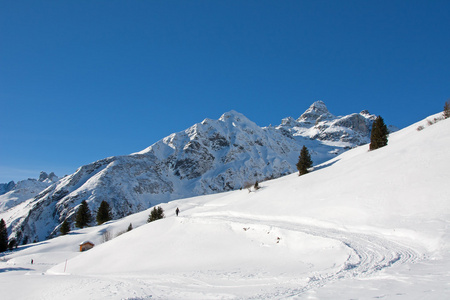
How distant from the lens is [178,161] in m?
194

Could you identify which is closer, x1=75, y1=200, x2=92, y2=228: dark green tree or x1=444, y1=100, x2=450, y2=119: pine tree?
x1=444, y1=100, x2=450, y2=119: pine tree

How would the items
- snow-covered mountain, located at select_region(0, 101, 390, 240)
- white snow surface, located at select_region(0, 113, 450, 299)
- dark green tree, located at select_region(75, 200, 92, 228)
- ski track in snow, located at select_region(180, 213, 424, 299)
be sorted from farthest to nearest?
1. snow-covered mountain, located at select_region(0, 101, 390, 240)
2. dark green tree, located at select_region(75, 200, 92, 228)
3. white snow surface, located at select_region(0, 113, 450, 299)
4. ski track in snow, located at select_region(180, 213, 424, 299)

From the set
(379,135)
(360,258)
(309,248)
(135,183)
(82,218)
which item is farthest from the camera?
(135,183)

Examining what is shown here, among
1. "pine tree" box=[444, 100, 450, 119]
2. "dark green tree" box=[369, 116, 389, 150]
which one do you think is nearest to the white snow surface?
"pine tree" box=[444, 100, 450, 119]

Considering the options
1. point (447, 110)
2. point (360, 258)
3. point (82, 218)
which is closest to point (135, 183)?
point (82, 218)

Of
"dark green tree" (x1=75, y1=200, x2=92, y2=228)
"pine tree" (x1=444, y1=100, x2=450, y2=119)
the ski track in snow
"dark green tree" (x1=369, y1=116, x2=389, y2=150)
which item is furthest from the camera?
"dark green tree" (x1=75, y1=200, x2=92, y2=228)

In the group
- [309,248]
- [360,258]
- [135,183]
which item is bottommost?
[309,248]

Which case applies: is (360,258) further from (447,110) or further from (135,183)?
(135,183)

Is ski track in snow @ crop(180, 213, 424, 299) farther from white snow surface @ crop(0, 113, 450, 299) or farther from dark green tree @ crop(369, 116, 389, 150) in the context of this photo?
dark green tree @ crop(369, 116, 389, 150)

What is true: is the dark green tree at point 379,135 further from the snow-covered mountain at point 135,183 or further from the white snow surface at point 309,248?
the snow-covered mountain at point 135,183

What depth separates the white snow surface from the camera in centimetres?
970

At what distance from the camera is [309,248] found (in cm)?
1622

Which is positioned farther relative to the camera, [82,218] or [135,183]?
[135,183]

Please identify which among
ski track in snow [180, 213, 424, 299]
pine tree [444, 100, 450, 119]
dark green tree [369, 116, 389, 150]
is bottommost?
ski track in snow [180, 213, 424, 299]
